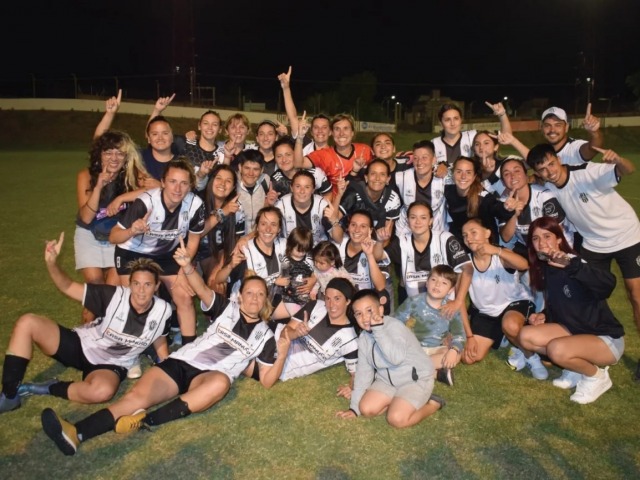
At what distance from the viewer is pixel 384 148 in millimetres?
6070

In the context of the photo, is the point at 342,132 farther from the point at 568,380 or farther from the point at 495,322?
the point at 568,380

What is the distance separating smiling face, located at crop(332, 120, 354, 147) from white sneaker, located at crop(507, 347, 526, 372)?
9.23 ft

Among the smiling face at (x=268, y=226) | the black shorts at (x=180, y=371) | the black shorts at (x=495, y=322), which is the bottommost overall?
the black shorts at (x=180, y=371)

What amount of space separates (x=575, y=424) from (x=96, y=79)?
53.4 metres

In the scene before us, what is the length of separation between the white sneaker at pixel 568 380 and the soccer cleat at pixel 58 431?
361 centimetres

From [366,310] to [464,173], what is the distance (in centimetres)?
199

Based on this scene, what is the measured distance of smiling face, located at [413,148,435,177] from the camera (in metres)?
5.47

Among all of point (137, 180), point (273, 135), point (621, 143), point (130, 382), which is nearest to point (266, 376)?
point (130, 382)

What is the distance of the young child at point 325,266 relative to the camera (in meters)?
4.98

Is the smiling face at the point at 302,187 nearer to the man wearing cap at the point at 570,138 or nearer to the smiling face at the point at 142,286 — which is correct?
the smiling face at the point at 142,286

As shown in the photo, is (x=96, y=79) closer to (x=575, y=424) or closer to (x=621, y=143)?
(x=621, y=143)

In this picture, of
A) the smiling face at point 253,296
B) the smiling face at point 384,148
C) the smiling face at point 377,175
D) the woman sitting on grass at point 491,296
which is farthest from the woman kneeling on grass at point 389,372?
the smiling face at point 384,148

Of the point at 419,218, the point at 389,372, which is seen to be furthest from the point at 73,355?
the point at 419,218

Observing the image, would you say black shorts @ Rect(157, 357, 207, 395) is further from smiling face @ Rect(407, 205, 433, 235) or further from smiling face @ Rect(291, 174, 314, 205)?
smiling face @ Rect(407, 205, 433, 235)
